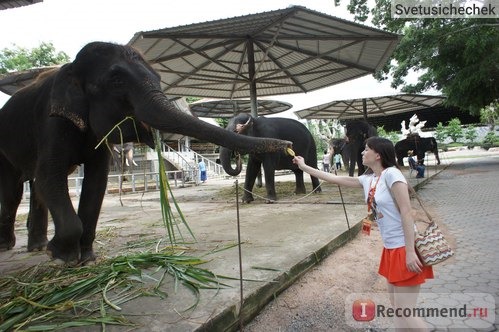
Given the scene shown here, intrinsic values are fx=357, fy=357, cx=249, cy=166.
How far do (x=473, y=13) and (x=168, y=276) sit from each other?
53.2 ft

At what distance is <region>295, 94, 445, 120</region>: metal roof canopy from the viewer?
20.3m

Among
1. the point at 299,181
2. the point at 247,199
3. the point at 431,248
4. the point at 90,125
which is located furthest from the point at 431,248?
the point at 299,181

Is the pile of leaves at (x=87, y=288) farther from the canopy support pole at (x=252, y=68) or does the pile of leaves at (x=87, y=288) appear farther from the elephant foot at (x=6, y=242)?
the canopy support pole at (x=252, y=68)


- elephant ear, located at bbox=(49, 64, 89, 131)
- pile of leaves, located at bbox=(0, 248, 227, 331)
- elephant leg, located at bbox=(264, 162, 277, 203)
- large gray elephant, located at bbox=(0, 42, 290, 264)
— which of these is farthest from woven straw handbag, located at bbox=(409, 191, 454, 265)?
elephant leg, located at bbox=(264, 162, 277, 203)

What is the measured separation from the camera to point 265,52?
9.42 m

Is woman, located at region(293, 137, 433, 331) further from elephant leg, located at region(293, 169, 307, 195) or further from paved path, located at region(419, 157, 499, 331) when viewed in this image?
elephant leg, located at region(293, 169, 307, 195)

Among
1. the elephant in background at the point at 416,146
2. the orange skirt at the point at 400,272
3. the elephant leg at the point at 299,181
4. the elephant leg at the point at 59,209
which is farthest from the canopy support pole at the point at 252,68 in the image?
the elephant in background at the point at 416,146

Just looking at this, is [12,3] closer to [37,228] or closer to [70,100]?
[70,100]

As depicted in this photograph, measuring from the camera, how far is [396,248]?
2352mm

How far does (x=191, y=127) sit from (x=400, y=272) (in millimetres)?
1707

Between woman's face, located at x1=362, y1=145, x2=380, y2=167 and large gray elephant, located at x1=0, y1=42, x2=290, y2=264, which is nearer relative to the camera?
woman's face, located at x1=362, y1=145, x2=380, y2=167

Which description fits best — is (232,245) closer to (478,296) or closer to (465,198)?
(478,296)

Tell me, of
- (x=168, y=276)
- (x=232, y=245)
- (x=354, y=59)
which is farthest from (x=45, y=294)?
(x=354, y=59)

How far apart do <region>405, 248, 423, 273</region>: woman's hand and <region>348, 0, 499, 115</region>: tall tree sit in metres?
14.3
